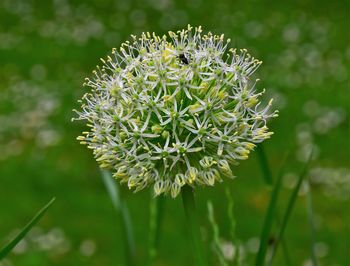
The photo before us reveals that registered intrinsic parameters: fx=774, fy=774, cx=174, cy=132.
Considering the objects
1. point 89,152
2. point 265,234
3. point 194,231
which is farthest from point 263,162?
point 89,152

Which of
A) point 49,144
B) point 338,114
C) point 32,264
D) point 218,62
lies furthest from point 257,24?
point 218,62

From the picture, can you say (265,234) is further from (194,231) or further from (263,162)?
(263,162)

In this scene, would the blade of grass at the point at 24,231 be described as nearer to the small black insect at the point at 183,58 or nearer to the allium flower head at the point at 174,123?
the allium flower head at the point at 174,123

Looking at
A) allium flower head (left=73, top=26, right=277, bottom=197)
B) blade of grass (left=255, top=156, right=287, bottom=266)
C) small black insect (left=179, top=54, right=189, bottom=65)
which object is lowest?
blade of grass (left=255, top=156, right=287, bottom=266)

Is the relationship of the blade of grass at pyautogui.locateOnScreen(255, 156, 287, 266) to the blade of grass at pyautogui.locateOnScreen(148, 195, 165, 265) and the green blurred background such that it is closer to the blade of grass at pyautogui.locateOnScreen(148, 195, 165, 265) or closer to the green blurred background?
the blade of grass at pyautogui.locateOnScreen(148, 195, 165, 265)

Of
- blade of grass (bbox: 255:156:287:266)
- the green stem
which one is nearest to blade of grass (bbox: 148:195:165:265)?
blade of grass (bbox: 255:156:287:266)
